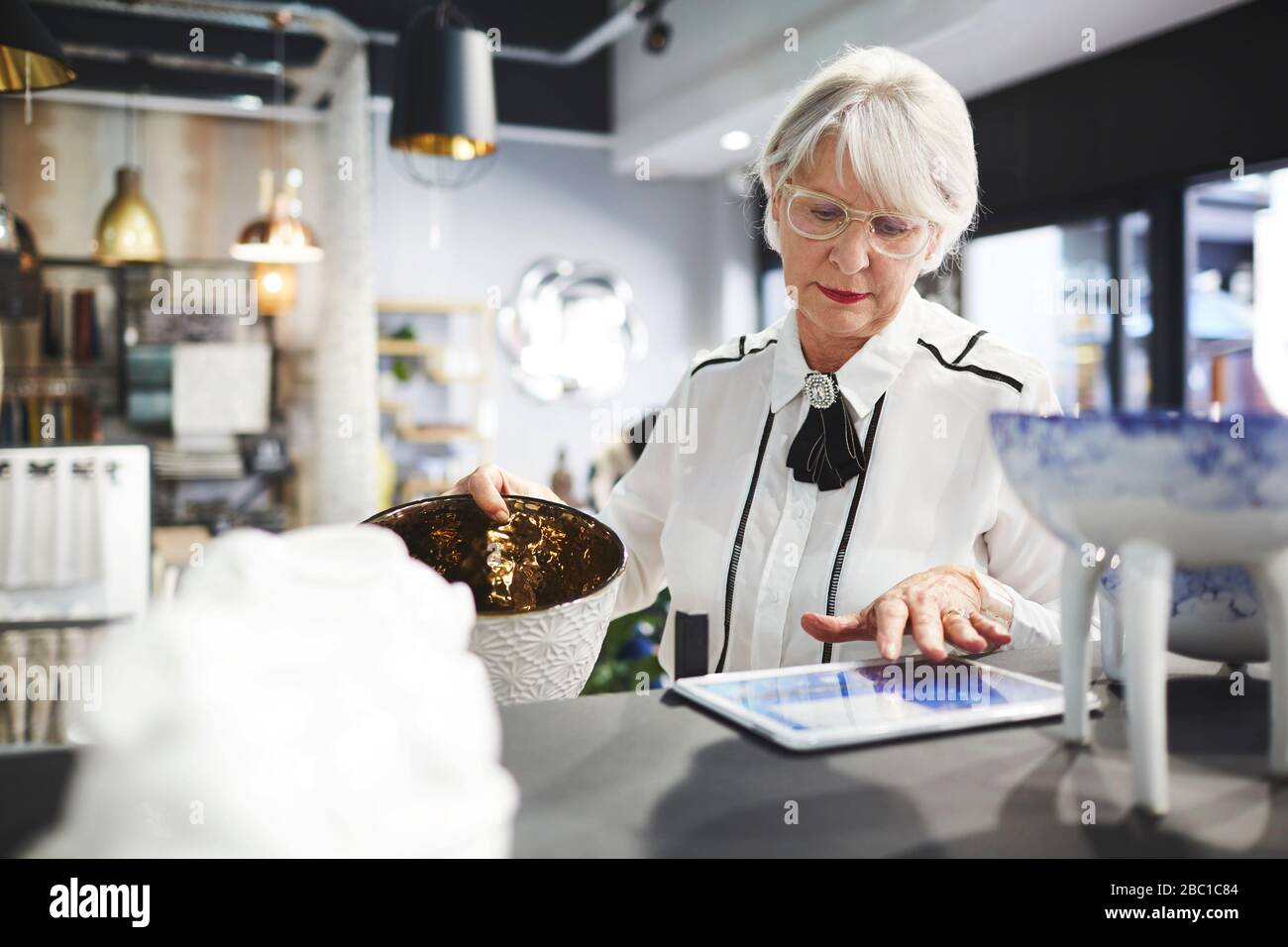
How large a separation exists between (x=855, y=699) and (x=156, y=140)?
7.67 metres

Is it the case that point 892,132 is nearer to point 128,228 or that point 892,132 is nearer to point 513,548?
point 513,548

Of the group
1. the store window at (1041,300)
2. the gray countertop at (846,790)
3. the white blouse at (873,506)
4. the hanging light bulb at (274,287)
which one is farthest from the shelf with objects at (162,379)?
the gray countertop at (846,790)

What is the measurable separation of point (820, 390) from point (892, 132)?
0.35 meters

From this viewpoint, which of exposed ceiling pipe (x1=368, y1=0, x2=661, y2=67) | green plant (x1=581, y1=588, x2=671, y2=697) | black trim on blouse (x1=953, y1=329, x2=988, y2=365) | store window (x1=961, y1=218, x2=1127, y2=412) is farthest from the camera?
exposed ceiling pipe (x1=368, y1=0, x2=661, y2=67)

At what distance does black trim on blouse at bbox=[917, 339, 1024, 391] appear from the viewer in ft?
4.61

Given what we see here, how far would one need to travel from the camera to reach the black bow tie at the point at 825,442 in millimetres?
1389

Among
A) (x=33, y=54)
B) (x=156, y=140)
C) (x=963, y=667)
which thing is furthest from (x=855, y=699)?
(x=156, y=140)

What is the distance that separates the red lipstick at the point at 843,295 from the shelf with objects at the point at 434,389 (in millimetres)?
5722

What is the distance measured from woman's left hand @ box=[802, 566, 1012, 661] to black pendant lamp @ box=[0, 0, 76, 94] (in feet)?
6.87

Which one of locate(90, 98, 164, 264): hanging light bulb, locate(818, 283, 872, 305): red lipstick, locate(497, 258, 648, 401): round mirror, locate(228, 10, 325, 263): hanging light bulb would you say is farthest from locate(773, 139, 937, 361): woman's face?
locate(497, 258, 648, 401): round mirror
